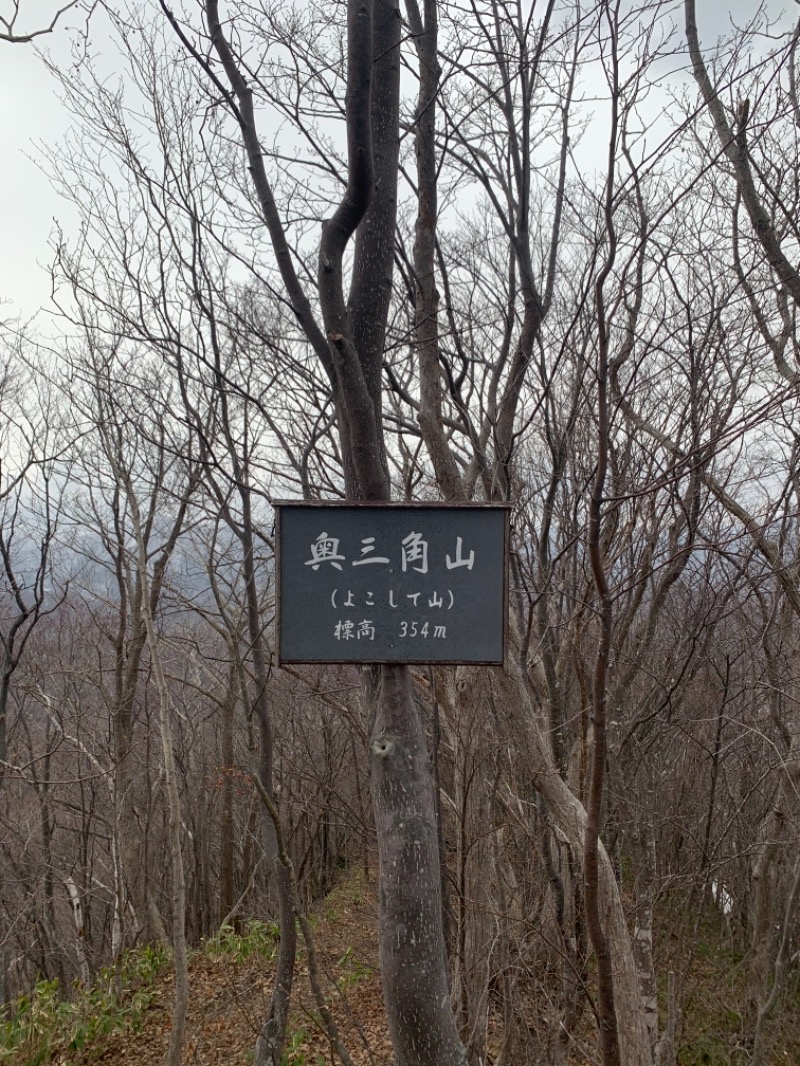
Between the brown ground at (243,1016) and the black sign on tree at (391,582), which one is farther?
the brown ground at (243,1016)

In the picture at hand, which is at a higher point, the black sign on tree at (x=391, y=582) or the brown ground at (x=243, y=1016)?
the black sign on tree at (x=391, y=582)

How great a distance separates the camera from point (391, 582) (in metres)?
2.09

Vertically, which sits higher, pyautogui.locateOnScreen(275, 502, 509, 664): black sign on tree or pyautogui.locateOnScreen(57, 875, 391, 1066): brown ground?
pyautogui.locateOnScreen(275, 502, 509, 664): black sign on tree

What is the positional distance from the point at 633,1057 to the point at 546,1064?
56 centimetres

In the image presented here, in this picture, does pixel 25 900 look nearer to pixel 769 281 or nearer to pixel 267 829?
pixel 267 829

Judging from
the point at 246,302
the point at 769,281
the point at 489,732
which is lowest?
the point at 489,732

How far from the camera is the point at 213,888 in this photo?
1305 cm

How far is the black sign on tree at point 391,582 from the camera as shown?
6.75ft

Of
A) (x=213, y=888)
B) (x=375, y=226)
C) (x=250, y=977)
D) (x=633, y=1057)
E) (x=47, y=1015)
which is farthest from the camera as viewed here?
(x=213, y=888)

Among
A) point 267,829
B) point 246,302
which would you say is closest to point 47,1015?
point 267,829

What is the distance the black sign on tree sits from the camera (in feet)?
6.75

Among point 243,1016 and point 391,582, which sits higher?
point 391,582

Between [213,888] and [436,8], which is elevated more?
[436,8]

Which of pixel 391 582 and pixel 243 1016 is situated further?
pixel 243 1016
